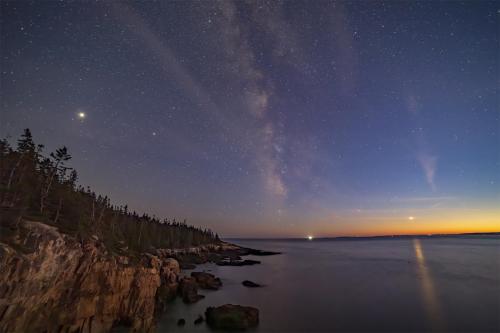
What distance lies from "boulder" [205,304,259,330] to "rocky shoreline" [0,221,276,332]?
663mm

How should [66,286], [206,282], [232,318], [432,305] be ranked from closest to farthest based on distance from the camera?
[66,286], [232,318], [432,305], [206,282]

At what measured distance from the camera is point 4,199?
29.6 meters

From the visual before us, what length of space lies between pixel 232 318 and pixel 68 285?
17946 millimetres

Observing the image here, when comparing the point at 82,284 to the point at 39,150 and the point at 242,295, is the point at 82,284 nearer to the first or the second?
the point at 242,295

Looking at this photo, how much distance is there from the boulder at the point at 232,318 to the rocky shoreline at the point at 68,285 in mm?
663

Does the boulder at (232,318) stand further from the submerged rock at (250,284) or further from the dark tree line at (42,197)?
the submerged rock at (250,284)

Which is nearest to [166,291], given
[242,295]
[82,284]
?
[242,295]

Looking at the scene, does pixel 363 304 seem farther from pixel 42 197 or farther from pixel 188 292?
pixel 42 197

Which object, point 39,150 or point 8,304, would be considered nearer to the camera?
point 8,304

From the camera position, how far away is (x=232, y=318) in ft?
99.9

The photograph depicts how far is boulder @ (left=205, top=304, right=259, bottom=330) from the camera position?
30.0m

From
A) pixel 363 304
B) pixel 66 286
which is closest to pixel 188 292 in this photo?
pixel 66 286

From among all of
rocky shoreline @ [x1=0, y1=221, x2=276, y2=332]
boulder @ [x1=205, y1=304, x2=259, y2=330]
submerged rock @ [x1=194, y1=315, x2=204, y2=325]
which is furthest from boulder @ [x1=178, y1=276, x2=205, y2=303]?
boulder @ [x1=205, y1=304, x2=259, y2=330]

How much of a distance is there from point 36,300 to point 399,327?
3849 cm
